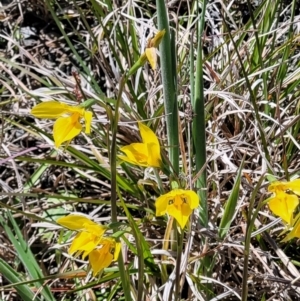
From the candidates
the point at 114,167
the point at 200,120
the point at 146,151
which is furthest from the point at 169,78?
the point at 114,167

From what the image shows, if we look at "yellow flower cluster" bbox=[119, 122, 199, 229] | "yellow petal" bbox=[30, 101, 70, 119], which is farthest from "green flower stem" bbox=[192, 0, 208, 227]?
"yellow petal" bbox=[30, 101, 70, 119]

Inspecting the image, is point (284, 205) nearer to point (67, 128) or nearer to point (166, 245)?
point (67, 128)

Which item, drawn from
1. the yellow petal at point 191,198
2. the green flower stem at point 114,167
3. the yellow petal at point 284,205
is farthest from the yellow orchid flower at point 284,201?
the green flower stem at point 114,167

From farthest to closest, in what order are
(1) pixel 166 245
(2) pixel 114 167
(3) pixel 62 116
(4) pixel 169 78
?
1. (1) pixel 166 245
2. (4) pixel 169 78
3. (3) pixel 62 116
4. (2) pixel 114 167

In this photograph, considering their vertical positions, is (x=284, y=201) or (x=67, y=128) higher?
(x=67, y=128)

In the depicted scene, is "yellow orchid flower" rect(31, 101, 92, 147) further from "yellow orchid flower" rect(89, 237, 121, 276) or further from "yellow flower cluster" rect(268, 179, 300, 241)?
"yellow flower cluster" rect(268, 179, 300, 241)

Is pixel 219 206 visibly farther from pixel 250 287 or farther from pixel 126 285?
pixel 126 285
